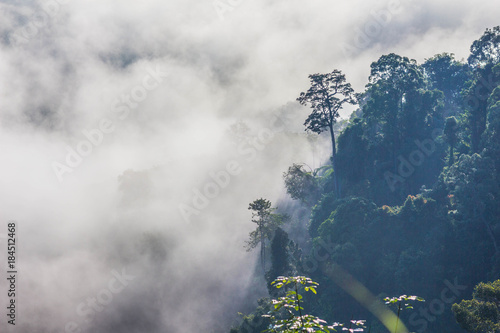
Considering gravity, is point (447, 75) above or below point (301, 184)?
above

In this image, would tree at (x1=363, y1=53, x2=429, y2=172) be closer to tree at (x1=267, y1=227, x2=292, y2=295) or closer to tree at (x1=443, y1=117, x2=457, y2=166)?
tree at (x1=443, y1=117, x2=457, y2=166)

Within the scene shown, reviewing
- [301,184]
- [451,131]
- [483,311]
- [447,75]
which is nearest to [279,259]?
[301,184]

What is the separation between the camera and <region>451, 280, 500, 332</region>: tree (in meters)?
22.7

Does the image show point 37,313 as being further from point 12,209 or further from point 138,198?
point 12,209

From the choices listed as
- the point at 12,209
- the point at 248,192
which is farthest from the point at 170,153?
the point at 248,192

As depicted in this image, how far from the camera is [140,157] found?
190125mm

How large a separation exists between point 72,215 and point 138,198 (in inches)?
1158

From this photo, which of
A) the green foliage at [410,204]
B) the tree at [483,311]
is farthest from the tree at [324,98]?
the tree at [483,311]

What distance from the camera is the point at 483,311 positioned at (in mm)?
23062

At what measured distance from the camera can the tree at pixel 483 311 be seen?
2273 centimetres

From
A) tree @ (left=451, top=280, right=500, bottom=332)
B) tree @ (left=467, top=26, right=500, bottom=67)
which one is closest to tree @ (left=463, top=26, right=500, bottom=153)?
tree @ (left=467, top=26, right=500, bottom=67)

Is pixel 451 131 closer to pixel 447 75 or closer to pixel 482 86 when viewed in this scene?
pixel 482 86

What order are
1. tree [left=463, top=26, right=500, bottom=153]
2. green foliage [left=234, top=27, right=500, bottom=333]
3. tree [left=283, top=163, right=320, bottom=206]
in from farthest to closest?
tree [left=283, top=163, right=320, bottom=206] → tree [left=463, top=26, right=500, bottom=153] → green foliage [left=234, top=27, right=500, bottom=333]

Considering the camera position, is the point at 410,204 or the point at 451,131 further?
the point at 451,131
